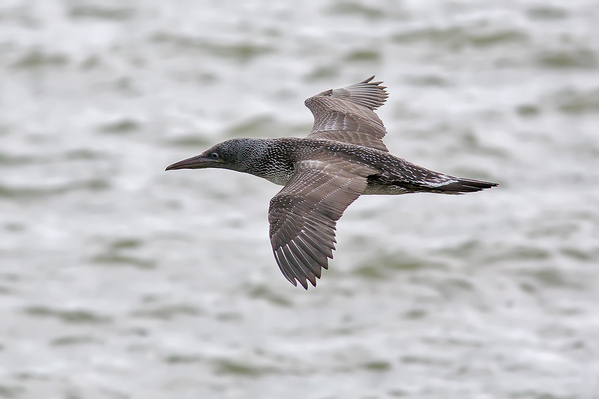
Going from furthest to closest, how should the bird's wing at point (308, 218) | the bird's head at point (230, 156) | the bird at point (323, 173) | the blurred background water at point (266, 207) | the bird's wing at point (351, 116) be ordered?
the blurred background water at point (266, 207) < the bird's wing at point (351, 116) < the bird's head at point (230, 156) < the bird at point (323, 173) < the bird's wing at point (308, 218)

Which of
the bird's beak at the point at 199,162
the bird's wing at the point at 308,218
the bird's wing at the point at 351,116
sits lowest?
the bird's wing at the point at 308,218

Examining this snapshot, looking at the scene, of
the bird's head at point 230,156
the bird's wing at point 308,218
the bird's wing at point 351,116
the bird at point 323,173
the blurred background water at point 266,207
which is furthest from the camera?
the blurred background water at point 266,207

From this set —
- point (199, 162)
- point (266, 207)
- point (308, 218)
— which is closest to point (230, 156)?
point (199, 162)

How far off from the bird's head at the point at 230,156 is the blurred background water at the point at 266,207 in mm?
5584

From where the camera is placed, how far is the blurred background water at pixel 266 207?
15.9 metres

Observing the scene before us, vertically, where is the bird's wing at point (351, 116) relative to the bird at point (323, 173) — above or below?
above

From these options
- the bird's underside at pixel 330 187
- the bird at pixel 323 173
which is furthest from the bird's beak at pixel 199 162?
the bird's underside at pixel 330 187

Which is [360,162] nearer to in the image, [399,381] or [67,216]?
[399,381]

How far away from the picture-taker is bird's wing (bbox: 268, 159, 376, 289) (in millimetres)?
8664

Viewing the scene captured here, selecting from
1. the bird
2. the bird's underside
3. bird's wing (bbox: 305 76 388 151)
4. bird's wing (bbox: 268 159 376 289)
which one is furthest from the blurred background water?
bird's wing (bbox: 268 159 376 289)

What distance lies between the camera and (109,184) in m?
18.8

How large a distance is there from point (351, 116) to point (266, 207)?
7080 millimetres

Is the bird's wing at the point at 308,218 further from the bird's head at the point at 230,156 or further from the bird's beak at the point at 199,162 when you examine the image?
the bird's beak at the point at 199,162

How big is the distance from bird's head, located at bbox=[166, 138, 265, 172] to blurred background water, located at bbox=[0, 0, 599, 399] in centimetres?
558
